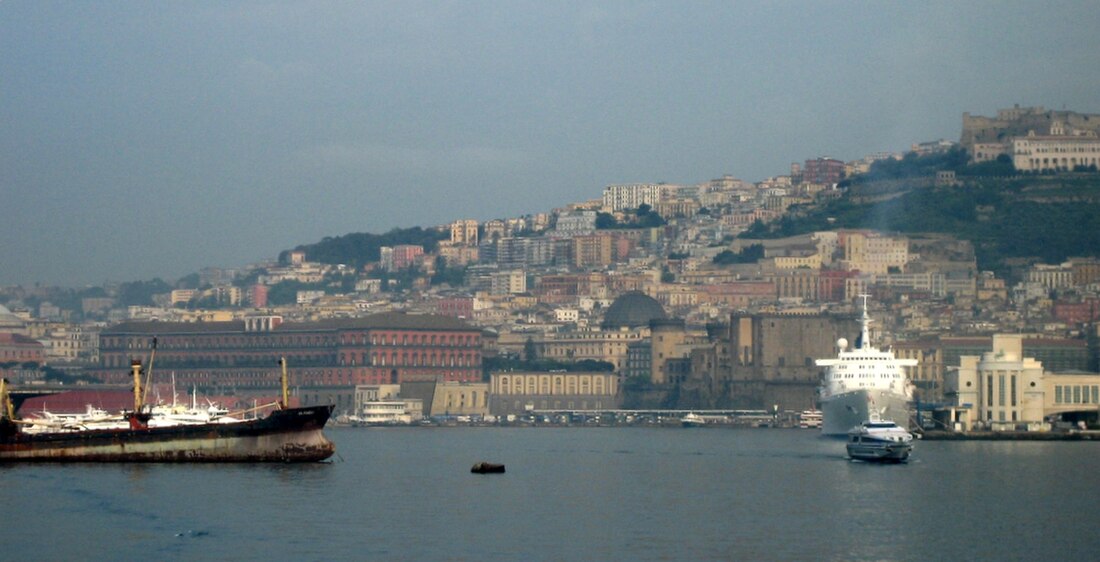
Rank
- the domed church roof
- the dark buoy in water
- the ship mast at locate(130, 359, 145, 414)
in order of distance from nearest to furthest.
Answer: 1. the dark buoy in water
2. the ship mast at locate(130, 359, 145, 414)
3. the domed church roof

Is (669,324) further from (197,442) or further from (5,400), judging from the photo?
(197,442)

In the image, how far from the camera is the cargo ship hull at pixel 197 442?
60312 millimetres

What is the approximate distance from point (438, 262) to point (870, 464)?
131 meters

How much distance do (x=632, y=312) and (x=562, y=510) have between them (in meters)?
100

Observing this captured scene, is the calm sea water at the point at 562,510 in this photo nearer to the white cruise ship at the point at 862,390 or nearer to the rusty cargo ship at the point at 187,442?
the rusty cargo ship at the point at 187,442

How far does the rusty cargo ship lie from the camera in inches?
2375

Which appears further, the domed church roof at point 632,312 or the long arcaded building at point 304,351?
the domed church roof at point 632,312

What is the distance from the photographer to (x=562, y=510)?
45.7 m

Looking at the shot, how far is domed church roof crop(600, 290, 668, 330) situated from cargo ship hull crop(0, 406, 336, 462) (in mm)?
83189

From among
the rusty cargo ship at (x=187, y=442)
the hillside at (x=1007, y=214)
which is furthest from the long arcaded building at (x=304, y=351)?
the rusty cargo ship at (x=187, y=442)

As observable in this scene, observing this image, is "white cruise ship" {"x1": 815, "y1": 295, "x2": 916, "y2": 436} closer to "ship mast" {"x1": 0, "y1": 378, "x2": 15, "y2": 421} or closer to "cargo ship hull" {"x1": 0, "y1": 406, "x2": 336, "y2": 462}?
"cargo ship hull" {"x1": 0, "y1": 406, "x2": 336, "y2": 462}

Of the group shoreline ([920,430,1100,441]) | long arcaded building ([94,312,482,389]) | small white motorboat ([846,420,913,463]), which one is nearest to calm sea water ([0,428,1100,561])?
small white motorboat ([846,420,913,463])

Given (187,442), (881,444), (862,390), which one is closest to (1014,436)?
(862,390)

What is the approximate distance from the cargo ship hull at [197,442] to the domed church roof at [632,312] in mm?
83189
